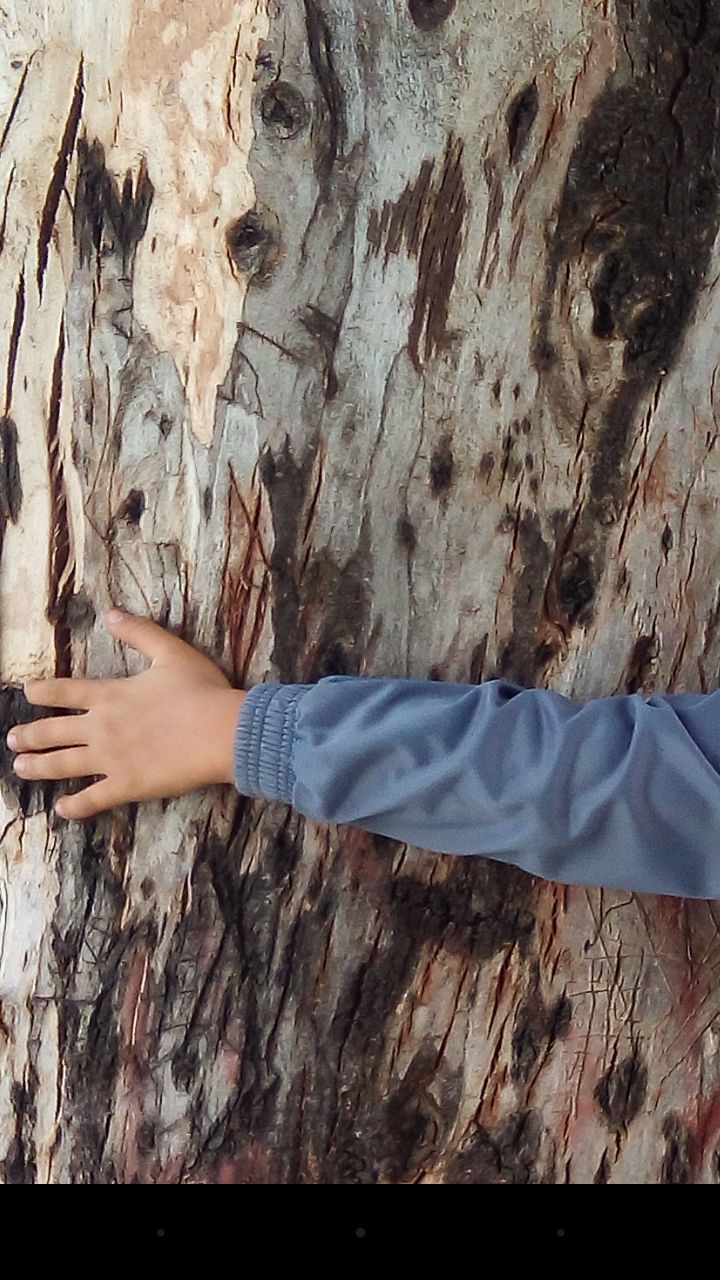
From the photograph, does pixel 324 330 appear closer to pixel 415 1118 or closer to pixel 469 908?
pixel 469 908

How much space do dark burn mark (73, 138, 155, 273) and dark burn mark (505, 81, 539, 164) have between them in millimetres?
410

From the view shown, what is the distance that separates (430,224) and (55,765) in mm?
768

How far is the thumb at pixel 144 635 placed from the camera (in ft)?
3.92

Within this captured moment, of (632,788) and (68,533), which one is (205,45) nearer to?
(68,533)

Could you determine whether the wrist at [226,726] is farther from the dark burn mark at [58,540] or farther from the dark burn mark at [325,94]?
the dark burn mark at [325,94]

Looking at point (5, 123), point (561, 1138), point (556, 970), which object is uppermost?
point (5, 123)

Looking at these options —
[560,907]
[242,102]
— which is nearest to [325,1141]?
[560,907]

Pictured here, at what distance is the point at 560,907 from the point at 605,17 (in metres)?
1.04

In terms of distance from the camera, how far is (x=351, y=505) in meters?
1.19

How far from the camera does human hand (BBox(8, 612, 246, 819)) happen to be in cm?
116

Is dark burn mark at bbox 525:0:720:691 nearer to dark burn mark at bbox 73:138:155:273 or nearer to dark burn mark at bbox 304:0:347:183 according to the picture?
dark burn mark at bbox 304:0:347:183

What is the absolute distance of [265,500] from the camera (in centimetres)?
119

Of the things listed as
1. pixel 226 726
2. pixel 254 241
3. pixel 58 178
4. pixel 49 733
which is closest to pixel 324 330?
pixel 254 241

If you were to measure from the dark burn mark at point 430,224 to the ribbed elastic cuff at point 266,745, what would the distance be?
0.50 meters
